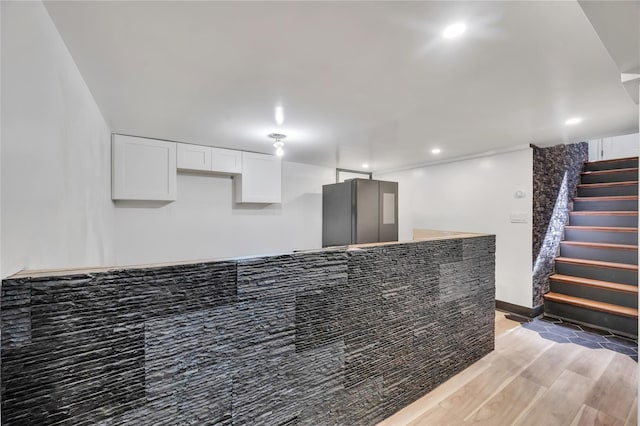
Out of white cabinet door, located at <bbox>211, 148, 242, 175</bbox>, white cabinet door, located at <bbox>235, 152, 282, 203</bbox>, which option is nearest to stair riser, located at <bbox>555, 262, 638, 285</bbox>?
white cabinet door, located at <bbox>235, 152, 282, 203</bbox>

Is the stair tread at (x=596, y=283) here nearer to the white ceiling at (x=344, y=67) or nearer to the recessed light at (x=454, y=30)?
the white ceiling at (x=344, y=67)

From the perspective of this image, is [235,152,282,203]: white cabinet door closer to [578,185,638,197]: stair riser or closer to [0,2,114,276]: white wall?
[0,2,114,276]: white wall

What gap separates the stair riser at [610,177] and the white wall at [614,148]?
108cm

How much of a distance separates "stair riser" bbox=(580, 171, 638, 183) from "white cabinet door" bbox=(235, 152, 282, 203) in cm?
455

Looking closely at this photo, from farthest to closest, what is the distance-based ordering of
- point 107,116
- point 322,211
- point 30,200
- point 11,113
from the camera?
point 322,211
point 107,116
point 30,200
point 11,113

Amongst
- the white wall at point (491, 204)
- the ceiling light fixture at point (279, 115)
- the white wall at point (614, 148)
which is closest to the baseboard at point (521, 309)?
the white wall at point (491, 204)

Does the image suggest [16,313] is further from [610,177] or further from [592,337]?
[610,177]

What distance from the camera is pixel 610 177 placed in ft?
13.1

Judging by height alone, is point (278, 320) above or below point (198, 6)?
below

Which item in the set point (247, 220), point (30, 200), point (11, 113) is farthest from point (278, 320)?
point (247, 220)

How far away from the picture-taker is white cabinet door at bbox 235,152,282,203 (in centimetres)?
364

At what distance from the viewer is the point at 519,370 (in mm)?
2092

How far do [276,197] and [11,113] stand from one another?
120 inches

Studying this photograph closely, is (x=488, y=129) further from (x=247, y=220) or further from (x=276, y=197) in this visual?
(x=247, y=220)
